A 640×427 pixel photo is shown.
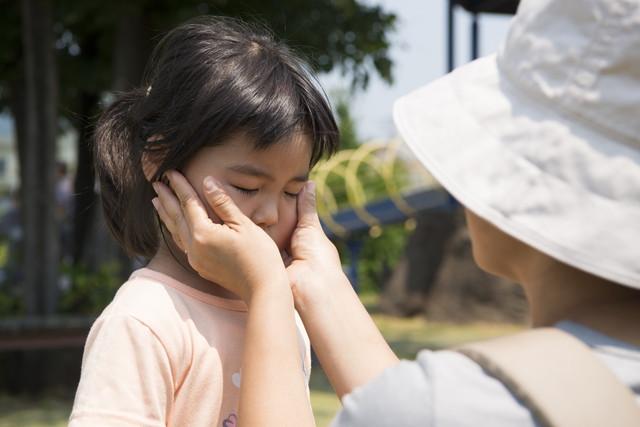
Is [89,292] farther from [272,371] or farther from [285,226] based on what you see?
[272,371]

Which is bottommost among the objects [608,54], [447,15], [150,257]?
[447,15]

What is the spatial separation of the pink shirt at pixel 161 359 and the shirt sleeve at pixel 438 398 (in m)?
0.66

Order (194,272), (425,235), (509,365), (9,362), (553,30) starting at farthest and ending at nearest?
(425,235) < (9,362) < (194,272) < (553,30) < (509,365)

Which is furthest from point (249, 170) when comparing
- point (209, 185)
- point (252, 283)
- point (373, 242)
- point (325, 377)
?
point (373, 242)

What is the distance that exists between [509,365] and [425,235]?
11327mm

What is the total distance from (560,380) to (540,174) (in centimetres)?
25

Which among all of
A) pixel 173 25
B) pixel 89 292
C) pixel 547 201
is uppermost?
pixel 547 201

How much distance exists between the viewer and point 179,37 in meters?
1.99

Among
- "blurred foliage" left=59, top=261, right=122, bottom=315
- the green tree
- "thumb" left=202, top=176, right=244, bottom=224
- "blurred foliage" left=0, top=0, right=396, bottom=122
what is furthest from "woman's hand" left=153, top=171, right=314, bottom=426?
"blurred foliage" left=59, top=261, right=122, bottom=315

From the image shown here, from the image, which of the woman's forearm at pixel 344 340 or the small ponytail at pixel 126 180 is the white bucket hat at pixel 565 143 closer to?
the woman's forearm at pixel 344 340

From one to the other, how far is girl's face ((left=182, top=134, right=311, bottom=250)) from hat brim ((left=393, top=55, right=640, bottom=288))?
68 centimetres

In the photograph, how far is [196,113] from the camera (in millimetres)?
1798

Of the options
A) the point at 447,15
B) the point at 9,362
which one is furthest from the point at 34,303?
the point at 447,15

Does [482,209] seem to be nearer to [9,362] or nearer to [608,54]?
[608,54]
